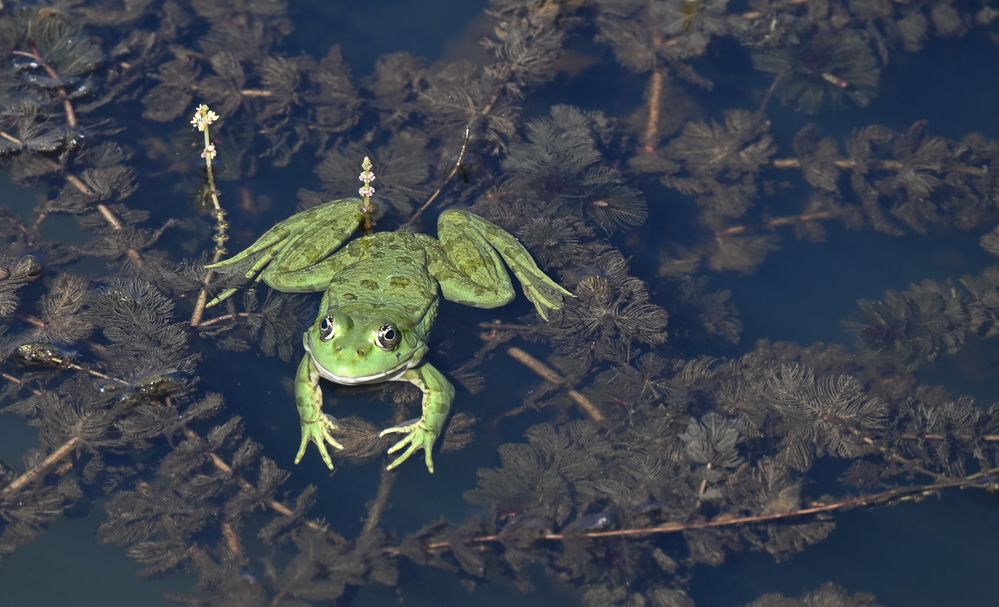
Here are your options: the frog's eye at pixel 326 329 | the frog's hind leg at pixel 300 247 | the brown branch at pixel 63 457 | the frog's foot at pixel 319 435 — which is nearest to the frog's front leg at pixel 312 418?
the frog's foot at pixel 319 435

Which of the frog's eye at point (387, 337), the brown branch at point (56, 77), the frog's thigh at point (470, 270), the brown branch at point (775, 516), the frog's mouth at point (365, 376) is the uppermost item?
the brown branch at point (56, 77)

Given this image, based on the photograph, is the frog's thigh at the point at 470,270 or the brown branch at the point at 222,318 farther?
the frog's thigh at the point at 470,270

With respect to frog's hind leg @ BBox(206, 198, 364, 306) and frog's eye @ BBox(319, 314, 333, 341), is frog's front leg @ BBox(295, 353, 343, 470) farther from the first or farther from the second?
frog's hind leg @ BBox(206, 198, 364, 306)

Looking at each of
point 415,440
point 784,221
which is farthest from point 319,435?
point 784,221

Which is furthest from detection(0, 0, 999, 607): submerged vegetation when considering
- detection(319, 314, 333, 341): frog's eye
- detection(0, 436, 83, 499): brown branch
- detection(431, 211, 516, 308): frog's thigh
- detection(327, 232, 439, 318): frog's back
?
detection(319, 314, 333, 341): frog's eye

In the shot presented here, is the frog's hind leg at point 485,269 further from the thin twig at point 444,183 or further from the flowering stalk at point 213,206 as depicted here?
the flowering stalk at point 213,206

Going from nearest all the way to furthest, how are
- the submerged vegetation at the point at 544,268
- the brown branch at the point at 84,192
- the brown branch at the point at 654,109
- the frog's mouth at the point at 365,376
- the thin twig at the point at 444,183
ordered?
1. the submerged vegetation at the point at 544,268
2. the frog's mouth at the point at 365,376
3. the brown branch at the point at 84,192
4. the thin twig at the point at 444,183
5. the brown branch at the point at 654,109

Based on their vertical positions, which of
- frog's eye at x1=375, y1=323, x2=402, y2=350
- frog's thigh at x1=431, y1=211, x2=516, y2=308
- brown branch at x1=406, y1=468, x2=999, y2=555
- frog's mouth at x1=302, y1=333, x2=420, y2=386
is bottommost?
brown branch at x1=406, y1=468, x2=999, y2=555
